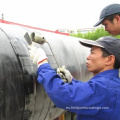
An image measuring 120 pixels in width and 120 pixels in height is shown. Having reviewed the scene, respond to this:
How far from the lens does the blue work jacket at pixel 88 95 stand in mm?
1609

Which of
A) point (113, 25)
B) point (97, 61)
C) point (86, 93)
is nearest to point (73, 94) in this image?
point (86, 93)

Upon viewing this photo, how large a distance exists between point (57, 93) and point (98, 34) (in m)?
26.5

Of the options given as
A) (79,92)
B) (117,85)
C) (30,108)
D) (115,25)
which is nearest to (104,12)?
(115,25)

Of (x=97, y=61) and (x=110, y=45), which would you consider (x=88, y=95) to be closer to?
(x=97, y=61)

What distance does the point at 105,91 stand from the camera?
1.63 m

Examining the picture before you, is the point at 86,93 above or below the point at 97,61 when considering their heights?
below

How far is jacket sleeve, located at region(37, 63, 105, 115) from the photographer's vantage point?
160 centimetres

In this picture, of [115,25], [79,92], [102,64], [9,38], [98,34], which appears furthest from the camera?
[98,34]

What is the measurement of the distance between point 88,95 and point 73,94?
0.11 meters

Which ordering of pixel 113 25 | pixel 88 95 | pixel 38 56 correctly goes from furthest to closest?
pixel 113 25 < pixel 38 56 < pixel 88 95

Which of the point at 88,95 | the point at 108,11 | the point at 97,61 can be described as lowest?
the point at 88,95

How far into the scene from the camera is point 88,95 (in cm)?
160

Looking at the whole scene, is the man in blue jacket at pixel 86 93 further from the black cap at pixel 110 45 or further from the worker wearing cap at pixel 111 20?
the worker wearing cap at pixel 111 20

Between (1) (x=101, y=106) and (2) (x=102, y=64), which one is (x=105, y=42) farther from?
(1) (x=101, y=106)
